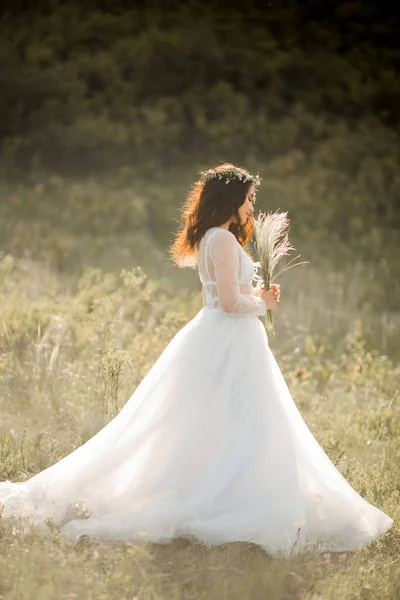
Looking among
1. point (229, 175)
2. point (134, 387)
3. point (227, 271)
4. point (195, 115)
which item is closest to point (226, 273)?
point (227, 271)

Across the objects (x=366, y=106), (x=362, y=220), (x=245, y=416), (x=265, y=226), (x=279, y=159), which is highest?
(x=366, y=106)

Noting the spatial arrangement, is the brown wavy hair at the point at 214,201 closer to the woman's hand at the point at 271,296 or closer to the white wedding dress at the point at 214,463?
the white wedding dress at the point at 214,463

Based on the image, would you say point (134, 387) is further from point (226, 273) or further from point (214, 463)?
point (226, 273)

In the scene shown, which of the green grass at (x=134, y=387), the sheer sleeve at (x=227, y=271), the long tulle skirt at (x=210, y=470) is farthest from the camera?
the sheer sleeve at (x=227, y=271)

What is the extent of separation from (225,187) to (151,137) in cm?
1169

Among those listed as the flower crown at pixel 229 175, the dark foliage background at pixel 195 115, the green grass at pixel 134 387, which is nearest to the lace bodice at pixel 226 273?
the flower crown at pixel 229 175

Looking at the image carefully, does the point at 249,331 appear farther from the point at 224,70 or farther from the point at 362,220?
the point at 224,70

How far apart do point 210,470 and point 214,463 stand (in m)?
0.04

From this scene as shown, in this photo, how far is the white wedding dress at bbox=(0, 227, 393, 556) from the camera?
4.47m

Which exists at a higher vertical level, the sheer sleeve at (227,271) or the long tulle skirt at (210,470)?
the sheer sleeve at (227,271)

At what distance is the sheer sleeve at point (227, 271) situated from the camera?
15.3 feet

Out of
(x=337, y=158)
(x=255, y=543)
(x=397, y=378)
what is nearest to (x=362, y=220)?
(x=337, y=158)

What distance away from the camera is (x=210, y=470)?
182 inches

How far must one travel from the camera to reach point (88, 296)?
28.4 ft
